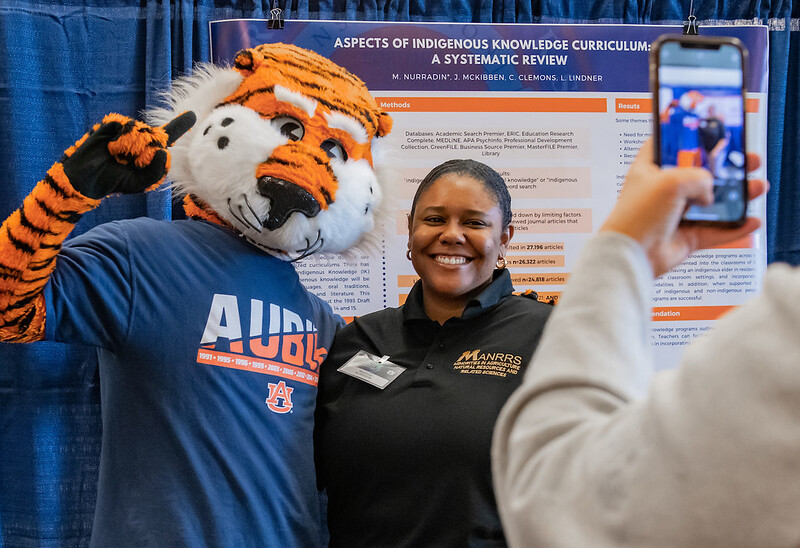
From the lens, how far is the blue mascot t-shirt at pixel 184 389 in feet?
4.47

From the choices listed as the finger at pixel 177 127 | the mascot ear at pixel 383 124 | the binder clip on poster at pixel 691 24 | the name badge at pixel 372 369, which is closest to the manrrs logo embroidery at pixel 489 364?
the name badge at pixel 372 369

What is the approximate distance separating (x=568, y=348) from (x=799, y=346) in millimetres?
140

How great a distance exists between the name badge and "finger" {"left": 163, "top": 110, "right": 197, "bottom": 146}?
0.60 meters

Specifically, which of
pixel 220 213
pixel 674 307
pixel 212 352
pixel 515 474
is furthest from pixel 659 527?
pixel 674 307

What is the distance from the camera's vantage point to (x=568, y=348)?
501 mm

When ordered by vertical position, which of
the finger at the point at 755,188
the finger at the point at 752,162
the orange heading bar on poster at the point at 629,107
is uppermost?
the orange heading bar on poster at the point at 629,107

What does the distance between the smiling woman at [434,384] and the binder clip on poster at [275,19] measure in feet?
2.36

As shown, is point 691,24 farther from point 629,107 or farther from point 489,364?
point 489,364

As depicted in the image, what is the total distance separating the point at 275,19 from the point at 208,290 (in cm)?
101

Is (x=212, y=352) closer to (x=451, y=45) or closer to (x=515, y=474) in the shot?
(x=515, y=474)

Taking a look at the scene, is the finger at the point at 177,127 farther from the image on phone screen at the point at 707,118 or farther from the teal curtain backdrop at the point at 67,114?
the image on phone screen at the point at 707,118

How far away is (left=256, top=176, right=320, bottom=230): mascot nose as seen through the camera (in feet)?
4.77

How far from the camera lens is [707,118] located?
0.65 meters

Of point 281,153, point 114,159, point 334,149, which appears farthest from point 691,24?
point 114,159
